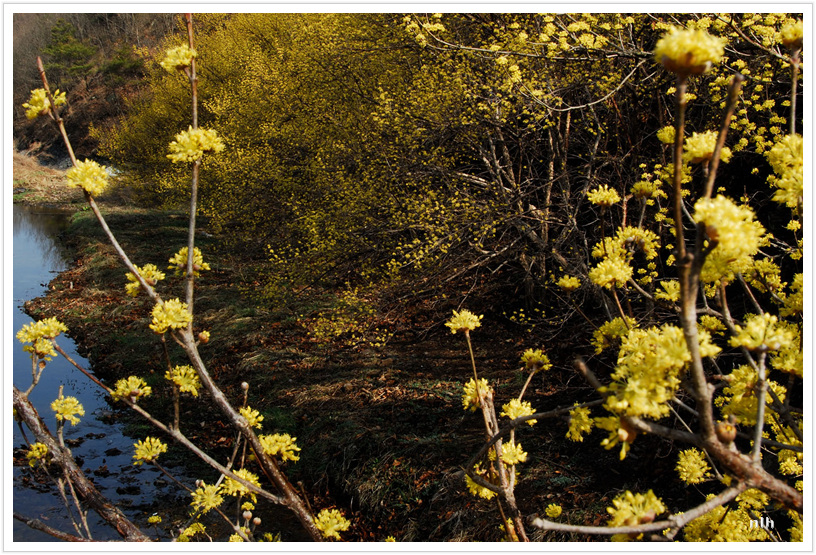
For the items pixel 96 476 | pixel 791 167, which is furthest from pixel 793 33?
pixel 96 476

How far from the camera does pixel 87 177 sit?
1.71 meters

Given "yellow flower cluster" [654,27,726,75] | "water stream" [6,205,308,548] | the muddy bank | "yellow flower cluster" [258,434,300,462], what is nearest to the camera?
"yellow flower cluster" [654,27,726,75]

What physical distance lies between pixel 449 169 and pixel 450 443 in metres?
3.45

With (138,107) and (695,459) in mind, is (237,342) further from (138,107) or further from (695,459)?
(138,107)

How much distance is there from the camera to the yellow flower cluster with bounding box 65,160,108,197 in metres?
1.69

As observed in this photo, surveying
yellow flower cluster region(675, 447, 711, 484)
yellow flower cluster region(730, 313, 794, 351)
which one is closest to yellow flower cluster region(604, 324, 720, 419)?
yellow flower cluster region(730, 313, 794, 351)

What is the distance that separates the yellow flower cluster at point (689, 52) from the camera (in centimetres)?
103

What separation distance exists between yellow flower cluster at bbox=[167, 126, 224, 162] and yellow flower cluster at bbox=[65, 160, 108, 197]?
22 centimetres

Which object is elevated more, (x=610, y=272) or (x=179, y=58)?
(x=179, y=58)

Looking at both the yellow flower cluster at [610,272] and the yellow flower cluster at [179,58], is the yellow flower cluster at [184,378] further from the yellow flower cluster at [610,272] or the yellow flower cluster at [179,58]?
the yellow flower cluster at [610,272]

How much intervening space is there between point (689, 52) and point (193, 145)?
1.49 meters

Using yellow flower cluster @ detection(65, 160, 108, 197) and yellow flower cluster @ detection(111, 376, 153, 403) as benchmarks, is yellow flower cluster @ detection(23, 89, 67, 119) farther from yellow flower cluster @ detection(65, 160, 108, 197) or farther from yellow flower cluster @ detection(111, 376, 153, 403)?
yellow flower cluster @ detection(111, 376, 153, 403)

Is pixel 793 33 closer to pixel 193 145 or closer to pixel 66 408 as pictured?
pixel 193 145
